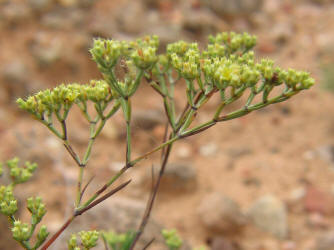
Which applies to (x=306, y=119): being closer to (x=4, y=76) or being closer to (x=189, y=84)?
(x=4, y=76)

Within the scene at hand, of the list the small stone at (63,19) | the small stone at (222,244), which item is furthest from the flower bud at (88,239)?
the small stone at (63,19)

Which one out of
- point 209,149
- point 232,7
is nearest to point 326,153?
point 209,149

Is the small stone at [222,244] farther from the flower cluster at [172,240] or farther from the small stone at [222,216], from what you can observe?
the flower cluster at [172,240]

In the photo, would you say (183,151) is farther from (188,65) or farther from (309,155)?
(188,65)

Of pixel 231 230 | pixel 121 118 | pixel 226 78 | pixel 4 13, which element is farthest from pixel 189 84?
pixel 4 13

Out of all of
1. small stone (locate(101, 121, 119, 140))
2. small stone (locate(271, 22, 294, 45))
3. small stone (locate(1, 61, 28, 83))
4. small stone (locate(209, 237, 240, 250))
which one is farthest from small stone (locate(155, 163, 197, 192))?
small stone (locate(271, 22, 294, 45))
